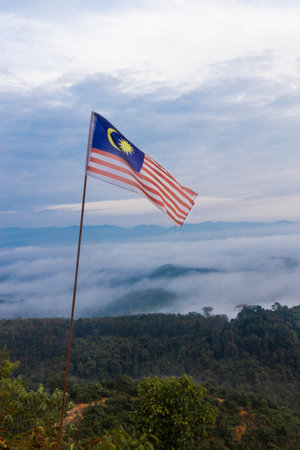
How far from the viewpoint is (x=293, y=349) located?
4484cm

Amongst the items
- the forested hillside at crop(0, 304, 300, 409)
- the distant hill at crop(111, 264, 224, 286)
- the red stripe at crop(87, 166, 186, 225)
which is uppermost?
the distant hill at crop(111, 264, 224, 286)

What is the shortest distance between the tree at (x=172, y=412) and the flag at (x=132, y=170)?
9.44m

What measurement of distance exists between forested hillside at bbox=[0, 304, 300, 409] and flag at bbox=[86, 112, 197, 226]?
30904 mm

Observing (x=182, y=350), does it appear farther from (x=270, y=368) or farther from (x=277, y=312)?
(x=277, y=312)

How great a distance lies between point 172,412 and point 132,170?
1090 cm

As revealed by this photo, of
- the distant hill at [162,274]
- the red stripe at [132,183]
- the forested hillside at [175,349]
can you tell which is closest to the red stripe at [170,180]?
the red stripe at [132,183]

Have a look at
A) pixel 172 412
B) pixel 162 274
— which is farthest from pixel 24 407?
pixel 162 274

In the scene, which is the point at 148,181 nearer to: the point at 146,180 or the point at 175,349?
the point at 146,180

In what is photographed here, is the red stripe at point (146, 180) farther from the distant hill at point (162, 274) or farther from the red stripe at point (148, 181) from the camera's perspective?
the distant hill at point (162, 274)

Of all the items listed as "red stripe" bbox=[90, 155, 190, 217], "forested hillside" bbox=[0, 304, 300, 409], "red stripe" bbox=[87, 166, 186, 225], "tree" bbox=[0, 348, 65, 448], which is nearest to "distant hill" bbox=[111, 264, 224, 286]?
"forested hillside" bbox=[0, 304, 300, 409]

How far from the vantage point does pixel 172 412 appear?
13.8 metres

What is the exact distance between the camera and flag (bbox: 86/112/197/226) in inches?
227

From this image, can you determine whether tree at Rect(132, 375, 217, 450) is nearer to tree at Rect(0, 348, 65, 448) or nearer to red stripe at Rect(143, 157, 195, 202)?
tree at Rect(0, 348, 65, 448)

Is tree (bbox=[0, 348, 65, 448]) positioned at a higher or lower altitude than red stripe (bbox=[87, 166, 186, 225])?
lower
